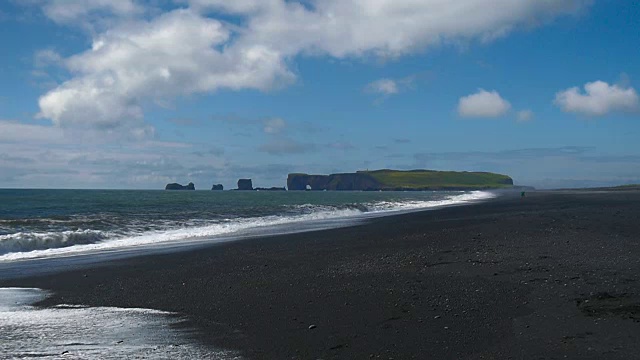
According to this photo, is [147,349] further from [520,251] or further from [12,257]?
[12,257]

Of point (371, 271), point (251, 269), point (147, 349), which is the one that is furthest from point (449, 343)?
point (251, 269)

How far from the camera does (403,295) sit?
984 cm

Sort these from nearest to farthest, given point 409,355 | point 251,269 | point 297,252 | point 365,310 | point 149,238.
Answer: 1. point 409,355
2. point 365,310
3. point 251,269
4. point 297,252
5. point 149,238

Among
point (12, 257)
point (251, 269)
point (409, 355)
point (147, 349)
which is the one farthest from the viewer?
point (12, 257)

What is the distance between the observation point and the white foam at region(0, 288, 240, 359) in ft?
22.7

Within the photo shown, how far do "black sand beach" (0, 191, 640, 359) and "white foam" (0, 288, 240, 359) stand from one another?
0.50 m

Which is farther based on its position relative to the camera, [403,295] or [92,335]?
[403,295]

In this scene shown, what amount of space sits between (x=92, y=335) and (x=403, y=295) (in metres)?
5.21

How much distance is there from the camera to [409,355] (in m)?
6.62

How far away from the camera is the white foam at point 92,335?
22.7 feet

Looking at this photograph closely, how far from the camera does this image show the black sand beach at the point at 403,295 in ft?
23.0

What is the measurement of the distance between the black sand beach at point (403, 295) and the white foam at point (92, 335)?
499 millimetres

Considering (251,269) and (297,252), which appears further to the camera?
(297,252)

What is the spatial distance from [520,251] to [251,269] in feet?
23.2
